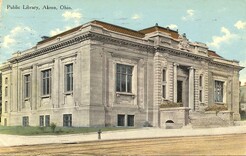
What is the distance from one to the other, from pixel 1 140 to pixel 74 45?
28.4 ft

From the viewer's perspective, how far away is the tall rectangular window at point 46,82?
22781 mm

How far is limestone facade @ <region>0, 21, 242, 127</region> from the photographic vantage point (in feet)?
74.0

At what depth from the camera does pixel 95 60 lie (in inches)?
1016

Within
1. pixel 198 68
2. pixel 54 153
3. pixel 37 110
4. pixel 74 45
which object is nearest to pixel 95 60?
pixel 74 45

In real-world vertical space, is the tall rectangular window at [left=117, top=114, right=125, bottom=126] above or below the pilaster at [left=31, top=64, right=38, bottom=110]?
below

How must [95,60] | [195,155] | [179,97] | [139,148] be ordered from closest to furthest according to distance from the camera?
[195,155] < [139,148] < [95,60] < [179,97]

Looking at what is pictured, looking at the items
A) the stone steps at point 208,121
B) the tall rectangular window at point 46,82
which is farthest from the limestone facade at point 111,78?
the stone steps at point 208,121

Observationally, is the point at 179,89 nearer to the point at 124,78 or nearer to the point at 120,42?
the point at 124,78

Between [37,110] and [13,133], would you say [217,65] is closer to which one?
[37,110]

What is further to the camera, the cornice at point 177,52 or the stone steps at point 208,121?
the cornice at point 177,52

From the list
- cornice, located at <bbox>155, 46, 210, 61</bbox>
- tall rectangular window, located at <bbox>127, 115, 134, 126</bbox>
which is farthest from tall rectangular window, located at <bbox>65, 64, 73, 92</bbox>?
cornice, located at <bbox>155, 46, 210, 61</bbox>

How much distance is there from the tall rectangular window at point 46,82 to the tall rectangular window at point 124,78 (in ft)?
20.4

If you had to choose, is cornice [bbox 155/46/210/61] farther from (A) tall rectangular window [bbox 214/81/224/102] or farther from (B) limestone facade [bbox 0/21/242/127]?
(A) tall rectangular window [bbox 214/81/224/102]

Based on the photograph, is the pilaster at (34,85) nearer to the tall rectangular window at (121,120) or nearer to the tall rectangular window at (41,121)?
the tall rectangular window at (41,121)
